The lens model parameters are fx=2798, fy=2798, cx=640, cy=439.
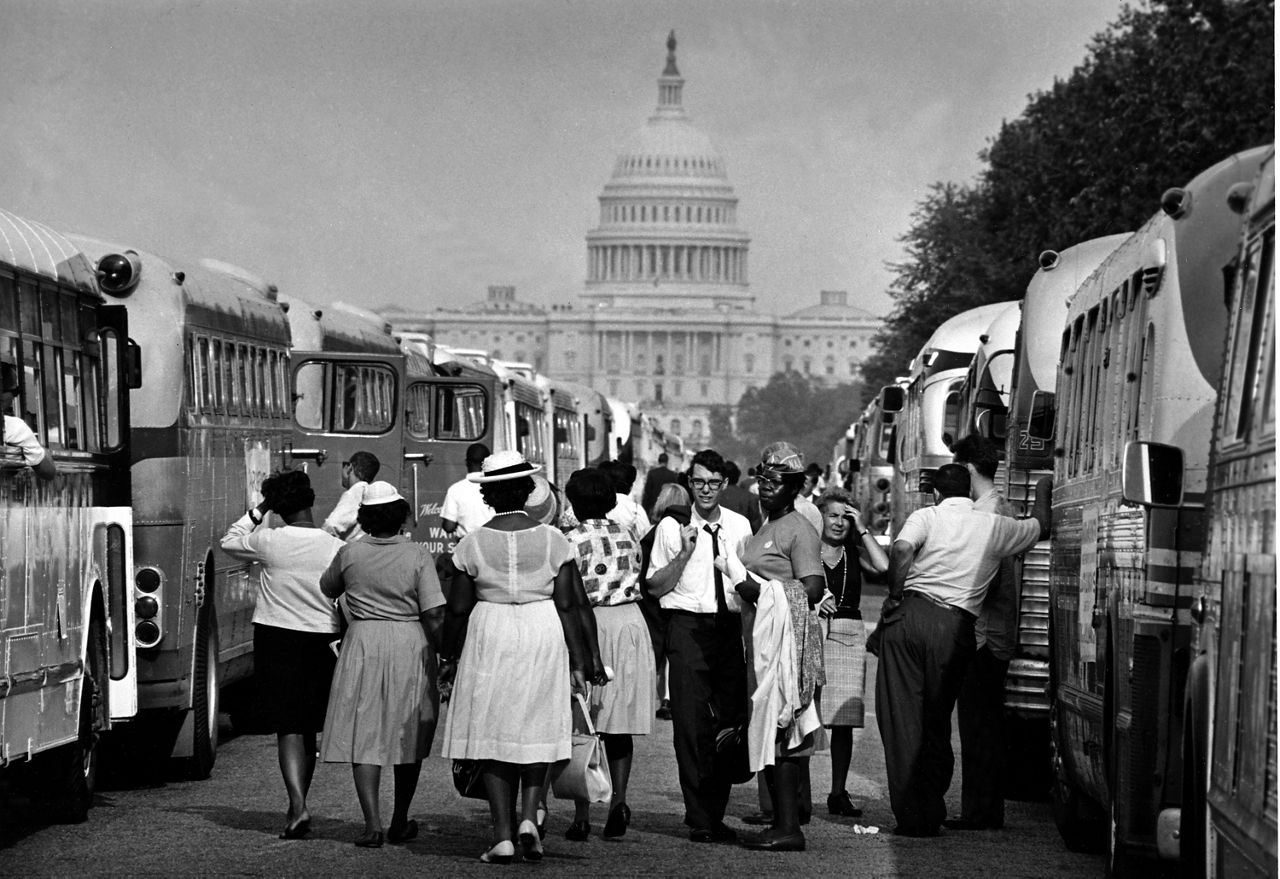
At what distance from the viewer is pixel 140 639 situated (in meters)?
13.6

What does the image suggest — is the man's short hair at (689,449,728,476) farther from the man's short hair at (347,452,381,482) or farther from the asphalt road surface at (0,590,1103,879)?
the man's short hair at (347,452,381,482)

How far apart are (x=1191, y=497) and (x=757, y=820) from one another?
439 centimetres

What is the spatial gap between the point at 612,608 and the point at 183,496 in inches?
141

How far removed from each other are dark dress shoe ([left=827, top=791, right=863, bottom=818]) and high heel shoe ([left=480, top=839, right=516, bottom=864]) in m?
2.25

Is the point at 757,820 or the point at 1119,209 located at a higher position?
the point at 1119,209

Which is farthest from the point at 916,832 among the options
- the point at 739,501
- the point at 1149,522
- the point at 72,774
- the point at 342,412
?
the point at 342,412

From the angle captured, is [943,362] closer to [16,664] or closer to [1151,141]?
[1151,141]

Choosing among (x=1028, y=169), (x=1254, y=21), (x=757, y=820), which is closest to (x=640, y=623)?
(x=757, y=820)

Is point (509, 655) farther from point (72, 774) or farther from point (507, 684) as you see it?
point (72, 774)

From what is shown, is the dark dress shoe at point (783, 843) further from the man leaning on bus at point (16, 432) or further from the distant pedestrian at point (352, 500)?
the distant pedestrian at point (352, 500)

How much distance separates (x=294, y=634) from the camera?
1150cm

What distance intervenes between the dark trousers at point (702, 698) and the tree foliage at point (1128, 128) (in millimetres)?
28168

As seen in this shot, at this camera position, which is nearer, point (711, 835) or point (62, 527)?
point (711, 835)

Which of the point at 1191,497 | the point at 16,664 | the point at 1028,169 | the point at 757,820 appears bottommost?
the point at 757,820
